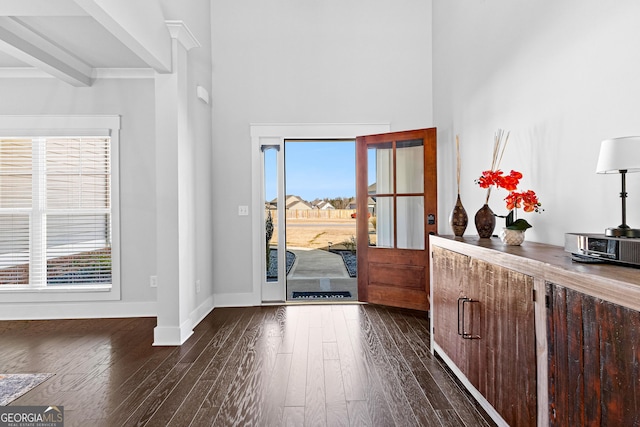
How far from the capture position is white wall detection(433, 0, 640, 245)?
1832 millimetres

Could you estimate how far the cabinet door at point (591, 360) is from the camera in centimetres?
113

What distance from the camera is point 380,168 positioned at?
4.59 metres

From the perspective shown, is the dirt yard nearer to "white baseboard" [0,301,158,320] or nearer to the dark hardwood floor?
the dark hardwood floor

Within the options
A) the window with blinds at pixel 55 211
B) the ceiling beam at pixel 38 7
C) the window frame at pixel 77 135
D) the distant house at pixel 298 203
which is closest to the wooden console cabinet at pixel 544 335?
the ceiling beam at pixel 38 7

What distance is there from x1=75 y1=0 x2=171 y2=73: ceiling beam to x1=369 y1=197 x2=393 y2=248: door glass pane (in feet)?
8.46

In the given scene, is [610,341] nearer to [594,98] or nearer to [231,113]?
[594,98]

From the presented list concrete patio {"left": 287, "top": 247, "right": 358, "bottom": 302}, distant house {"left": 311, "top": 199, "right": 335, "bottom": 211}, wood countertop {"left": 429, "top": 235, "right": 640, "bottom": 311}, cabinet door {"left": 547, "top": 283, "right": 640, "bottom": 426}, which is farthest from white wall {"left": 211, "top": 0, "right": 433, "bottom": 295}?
distant house {"left": 311, "top": 199, "right": 335, "bottom": 211}

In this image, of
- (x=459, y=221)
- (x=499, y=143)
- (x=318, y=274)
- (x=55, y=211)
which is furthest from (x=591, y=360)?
(x=318, y=274)

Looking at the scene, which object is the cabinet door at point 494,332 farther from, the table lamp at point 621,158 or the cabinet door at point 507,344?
the table lamp at point 621,158

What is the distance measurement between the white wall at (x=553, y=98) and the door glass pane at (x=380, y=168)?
0.93m

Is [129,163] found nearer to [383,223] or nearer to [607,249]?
[383,223]

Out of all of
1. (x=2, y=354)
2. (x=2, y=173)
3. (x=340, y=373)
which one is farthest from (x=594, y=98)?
(x=2, y=173)

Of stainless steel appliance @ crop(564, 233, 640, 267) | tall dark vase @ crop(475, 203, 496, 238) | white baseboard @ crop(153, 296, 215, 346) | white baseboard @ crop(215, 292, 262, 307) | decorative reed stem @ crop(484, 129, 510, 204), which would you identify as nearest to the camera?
stainless steel appliance @ crop(564, 233, 640, 267)

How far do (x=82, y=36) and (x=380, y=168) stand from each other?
314 cm
